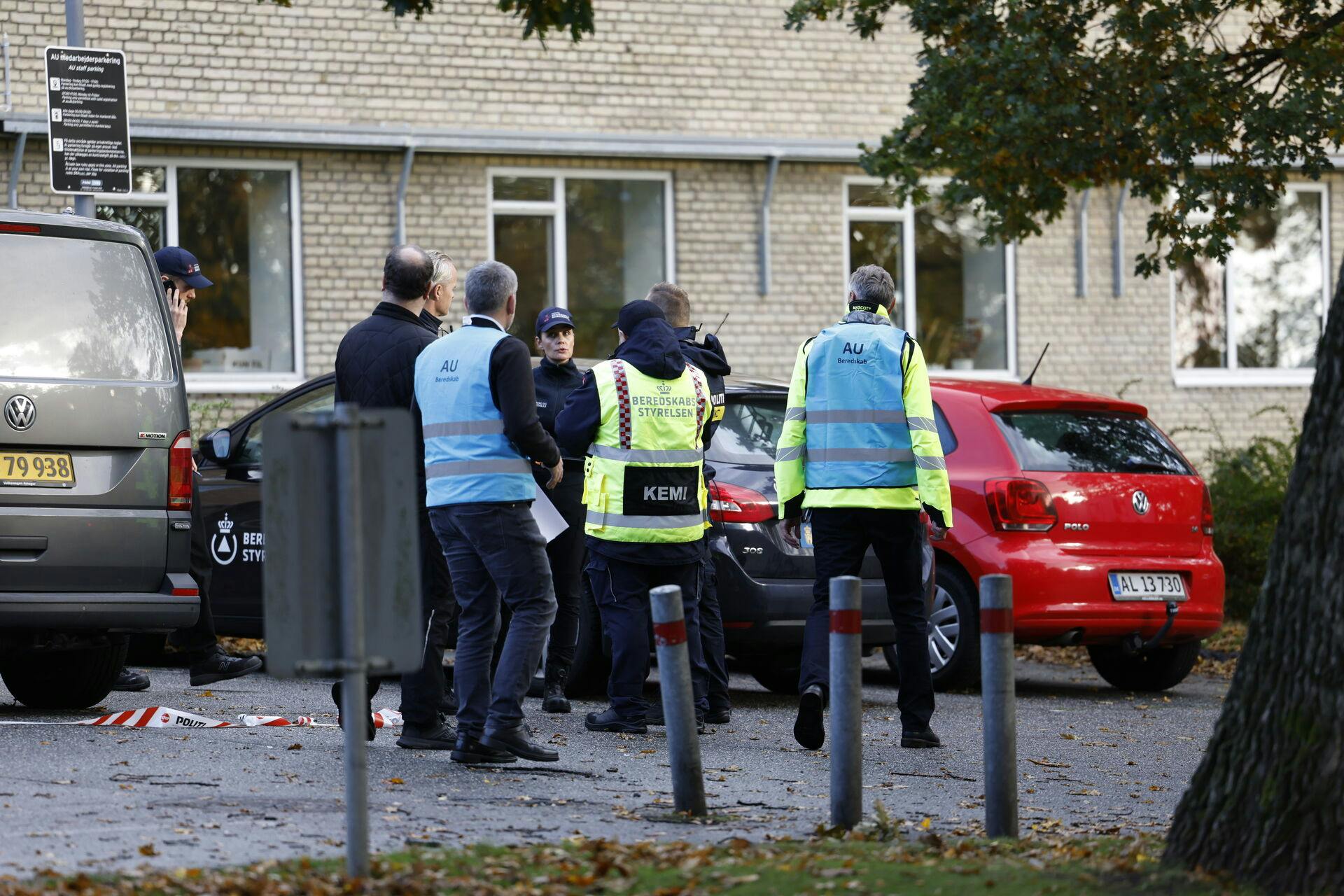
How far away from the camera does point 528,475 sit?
7.50 meters

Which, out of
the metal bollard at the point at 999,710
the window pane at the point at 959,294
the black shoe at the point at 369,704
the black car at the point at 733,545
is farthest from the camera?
the window pane at the point at 959,294

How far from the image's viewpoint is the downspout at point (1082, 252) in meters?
18.6

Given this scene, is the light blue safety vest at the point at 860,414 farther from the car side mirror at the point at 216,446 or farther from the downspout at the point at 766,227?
the downspout at the point at 766,227

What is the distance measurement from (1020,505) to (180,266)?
4.40m

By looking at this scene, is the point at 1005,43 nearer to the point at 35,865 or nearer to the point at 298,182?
the point at 298,182

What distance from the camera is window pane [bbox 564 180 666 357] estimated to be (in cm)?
1723

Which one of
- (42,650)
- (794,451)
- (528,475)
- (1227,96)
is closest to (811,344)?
(794,451)

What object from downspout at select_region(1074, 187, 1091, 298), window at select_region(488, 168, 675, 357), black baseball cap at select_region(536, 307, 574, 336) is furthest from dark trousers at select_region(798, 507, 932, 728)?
downspout at select_region(1074, 187, 1091, 298)

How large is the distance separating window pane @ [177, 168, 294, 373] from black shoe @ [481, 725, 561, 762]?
30.6 feet

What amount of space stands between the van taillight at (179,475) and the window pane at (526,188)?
8837 millimetres

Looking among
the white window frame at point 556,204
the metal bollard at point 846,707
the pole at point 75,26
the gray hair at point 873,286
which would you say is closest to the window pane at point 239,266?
the white window frame at point 556,204

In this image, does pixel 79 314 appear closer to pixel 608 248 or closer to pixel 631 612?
pixel 631 612

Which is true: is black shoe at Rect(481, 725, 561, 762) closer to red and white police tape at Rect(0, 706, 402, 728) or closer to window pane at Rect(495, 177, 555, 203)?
red and white police tape at Rect(0, 706, 402, 728)

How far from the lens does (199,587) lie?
28.1ft
